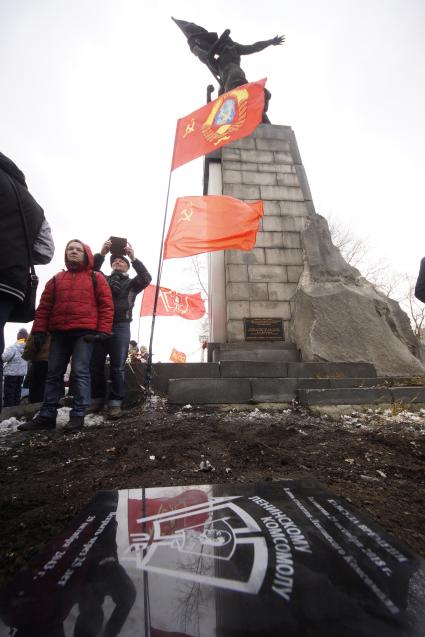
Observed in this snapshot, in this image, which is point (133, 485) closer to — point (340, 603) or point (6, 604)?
point (6, 604)

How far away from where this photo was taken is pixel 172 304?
11.7m

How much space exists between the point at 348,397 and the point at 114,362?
2.62 m

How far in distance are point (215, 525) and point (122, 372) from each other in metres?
2.78

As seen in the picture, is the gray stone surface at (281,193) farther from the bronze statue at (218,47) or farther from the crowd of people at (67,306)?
the bronze statue at (218,47)

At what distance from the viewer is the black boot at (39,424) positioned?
8.91 feet

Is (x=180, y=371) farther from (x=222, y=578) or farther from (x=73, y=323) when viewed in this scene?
(x=222, y=578)

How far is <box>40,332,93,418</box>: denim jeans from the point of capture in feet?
9.40

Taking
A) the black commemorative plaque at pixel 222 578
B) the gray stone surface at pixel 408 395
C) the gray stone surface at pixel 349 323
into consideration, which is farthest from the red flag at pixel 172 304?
the black commemorative plaque at pixel 222 578

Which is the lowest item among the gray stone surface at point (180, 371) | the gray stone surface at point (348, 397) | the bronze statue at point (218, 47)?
the gray stone surface at point (348, 397)

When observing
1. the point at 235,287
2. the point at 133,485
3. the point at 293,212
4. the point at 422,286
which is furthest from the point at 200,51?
the point at 133,485

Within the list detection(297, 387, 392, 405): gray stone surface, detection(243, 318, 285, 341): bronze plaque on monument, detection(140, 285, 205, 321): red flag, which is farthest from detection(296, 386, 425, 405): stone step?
detection(140, 285, 205, 321): red flag

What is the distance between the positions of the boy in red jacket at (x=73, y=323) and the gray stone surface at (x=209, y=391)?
996 millimetres

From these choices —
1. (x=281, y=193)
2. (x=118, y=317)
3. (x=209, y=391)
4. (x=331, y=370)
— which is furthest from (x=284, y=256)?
(x=118, y=317)

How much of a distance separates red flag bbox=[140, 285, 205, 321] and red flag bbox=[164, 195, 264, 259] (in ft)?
20.2
